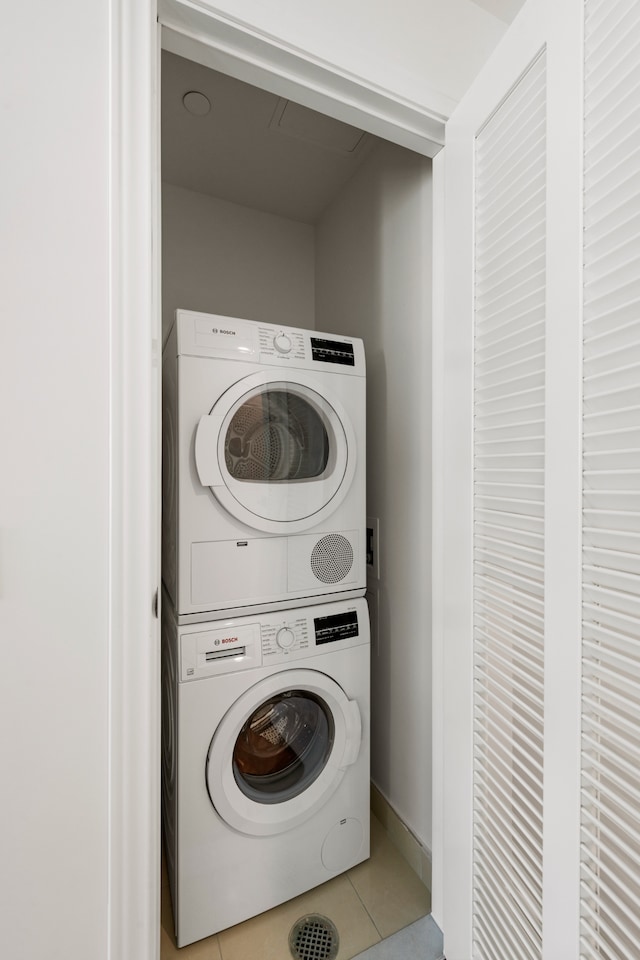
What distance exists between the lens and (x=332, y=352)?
135 centimetres

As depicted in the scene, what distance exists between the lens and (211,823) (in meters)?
1.12

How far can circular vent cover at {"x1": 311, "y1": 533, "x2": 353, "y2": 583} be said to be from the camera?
1.31 meters

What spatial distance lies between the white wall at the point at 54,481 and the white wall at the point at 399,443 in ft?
3.00

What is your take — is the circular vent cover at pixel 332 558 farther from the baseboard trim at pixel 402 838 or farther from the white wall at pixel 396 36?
the white wall at pixel 396 36

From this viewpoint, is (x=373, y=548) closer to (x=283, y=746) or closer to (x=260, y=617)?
(x=260, y=617)

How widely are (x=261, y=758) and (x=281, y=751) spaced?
0.06m

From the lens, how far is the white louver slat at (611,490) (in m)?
0.60

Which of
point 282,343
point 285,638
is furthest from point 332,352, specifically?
point 285,638

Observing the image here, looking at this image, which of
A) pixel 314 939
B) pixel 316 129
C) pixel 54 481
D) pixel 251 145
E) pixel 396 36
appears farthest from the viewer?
pixel 251 145

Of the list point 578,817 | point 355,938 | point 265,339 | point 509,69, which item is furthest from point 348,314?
point 355,938

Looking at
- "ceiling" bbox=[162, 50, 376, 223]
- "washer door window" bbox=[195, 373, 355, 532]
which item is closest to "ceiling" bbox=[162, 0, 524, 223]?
"ceiling" bbox=[162, 50, 376, 223]

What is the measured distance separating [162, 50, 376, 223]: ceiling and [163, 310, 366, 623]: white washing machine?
0.87 meters

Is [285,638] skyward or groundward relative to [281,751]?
skyward

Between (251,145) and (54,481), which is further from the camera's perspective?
(251,145)
